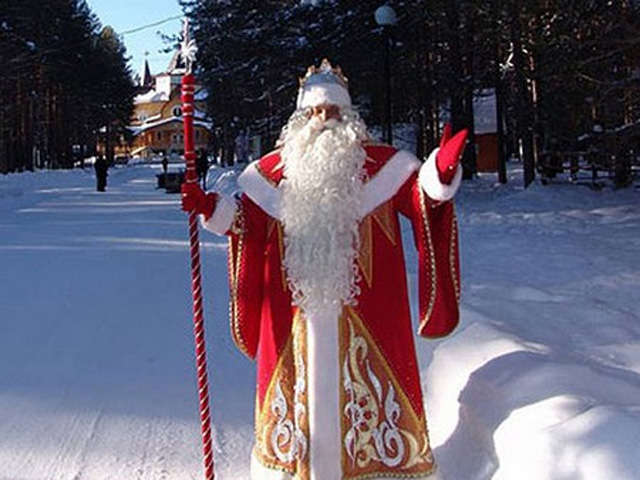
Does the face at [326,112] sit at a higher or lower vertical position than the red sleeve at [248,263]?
higher

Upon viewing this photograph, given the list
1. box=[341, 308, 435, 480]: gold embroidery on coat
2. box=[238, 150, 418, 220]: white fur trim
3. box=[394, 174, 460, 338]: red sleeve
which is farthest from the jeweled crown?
box=[341, 308, 435, 480]: gold embroidery on coat

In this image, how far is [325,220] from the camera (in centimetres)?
342

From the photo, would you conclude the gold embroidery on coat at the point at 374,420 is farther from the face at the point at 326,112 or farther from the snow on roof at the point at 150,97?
the snow on roof at the point at 150,97

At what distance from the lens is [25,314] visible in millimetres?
7844

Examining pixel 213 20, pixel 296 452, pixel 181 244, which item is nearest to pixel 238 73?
pixel 213 20

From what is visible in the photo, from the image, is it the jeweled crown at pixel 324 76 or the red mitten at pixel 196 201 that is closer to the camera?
the red mitten at pixel 196 201

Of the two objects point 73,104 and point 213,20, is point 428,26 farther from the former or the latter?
point 73,104

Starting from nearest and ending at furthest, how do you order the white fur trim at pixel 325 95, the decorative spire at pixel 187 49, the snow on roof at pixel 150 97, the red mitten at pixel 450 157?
the red mitten at pixel 450 157 < the white fur trim at pixel 325 95 < the decorative spire at pixel 187 49 < the snow on roof at pixel 150 97

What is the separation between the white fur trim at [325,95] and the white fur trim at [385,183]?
1.19 feet

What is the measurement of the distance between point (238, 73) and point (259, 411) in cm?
2584

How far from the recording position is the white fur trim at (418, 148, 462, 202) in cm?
321

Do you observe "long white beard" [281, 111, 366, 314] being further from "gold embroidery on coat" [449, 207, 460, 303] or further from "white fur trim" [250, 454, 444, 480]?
"white fur trim" [250, 454, 444, 480]

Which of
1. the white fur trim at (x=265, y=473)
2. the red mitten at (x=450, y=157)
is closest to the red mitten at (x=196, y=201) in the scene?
the red mitten at (x=450, y=157)

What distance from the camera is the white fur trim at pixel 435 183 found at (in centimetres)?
321
